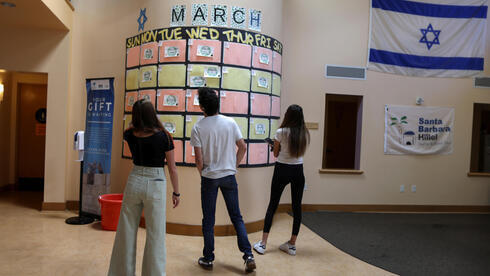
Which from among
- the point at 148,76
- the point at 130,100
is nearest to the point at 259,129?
the point at 148,76

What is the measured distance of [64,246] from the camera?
3477mm

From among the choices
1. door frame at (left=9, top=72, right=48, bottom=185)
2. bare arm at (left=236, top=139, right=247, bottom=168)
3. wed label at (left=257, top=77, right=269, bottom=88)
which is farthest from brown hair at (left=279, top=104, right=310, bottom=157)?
door frame at (left=9, top=72, right=48, bottom=185)

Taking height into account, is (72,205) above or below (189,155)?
below

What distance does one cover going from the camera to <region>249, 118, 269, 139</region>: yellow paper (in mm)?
4117

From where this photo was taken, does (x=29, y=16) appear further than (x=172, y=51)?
Yes

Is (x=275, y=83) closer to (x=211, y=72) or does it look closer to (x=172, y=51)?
(x=211, y=72)

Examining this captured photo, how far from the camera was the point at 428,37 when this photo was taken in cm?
581

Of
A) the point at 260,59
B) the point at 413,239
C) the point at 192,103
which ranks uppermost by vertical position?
the point at 260,59

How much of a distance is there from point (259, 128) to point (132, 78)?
1.80m

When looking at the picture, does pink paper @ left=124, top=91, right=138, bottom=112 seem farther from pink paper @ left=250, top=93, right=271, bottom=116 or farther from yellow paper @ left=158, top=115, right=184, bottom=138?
pink paper @ left=250, top=93, right=271, bottom=116

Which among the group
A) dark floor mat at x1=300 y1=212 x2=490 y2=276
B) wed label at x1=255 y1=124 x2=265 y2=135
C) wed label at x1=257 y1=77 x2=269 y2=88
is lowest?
dark floor mat at x1=300 y1=212 x2=490 y2=276

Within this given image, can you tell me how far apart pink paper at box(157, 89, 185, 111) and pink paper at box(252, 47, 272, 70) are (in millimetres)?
934

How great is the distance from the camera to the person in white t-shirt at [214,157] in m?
2.85

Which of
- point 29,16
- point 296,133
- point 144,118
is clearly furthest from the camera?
point 29,16
